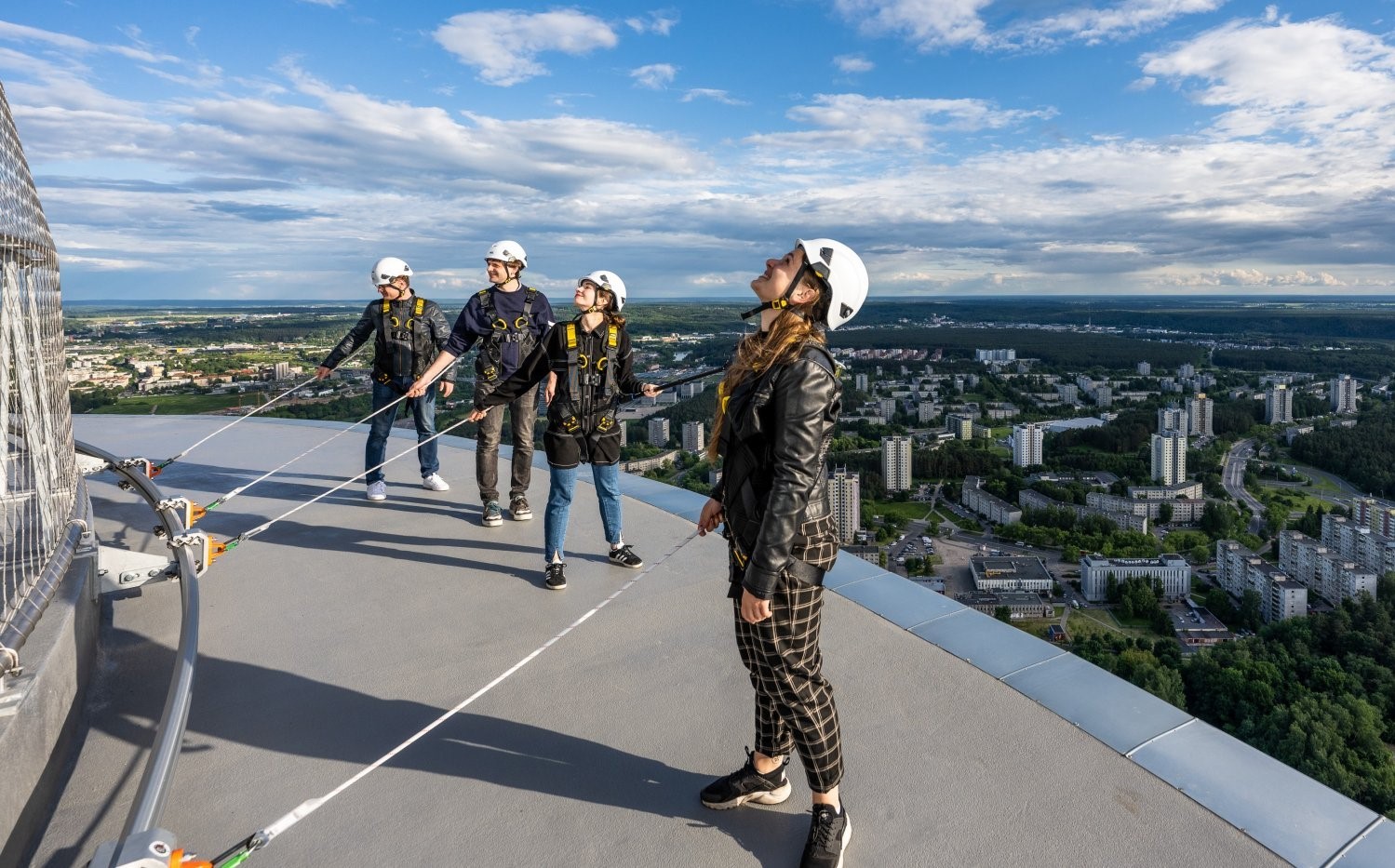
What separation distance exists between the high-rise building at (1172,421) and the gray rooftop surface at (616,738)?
239 ft

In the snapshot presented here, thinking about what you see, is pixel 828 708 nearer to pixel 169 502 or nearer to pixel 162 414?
pixel 169 502

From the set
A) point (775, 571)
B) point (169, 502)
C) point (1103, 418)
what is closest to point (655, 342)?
point (169, 502)

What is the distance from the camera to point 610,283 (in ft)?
14.0

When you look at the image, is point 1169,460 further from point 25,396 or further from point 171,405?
point 25,396

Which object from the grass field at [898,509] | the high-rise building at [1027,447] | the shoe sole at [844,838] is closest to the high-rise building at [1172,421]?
the high-rise building at [1027,447]

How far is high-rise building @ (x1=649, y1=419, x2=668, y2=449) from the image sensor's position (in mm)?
34531

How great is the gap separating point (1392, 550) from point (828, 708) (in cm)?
4808

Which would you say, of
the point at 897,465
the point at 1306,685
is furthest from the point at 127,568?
the point at 897,465

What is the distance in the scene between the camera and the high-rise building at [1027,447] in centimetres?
5888

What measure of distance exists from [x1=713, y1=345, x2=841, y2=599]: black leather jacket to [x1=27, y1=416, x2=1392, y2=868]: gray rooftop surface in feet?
2.78

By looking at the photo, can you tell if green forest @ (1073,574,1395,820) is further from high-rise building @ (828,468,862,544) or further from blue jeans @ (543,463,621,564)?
high-rise building @ (828,468,862,544)

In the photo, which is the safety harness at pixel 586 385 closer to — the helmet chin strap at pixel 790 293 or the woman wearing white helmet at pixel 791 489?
the woman wearing white helmet at pixel 791 489

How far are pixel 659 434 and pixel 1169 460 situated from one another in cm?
4006

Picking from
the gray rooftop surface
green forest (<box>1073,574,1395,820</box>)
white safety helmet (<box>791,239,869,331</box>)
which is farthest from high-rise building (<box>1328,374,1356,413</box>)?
white safety helmet (<box>791,239,869,331</box>)
